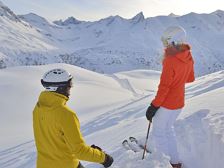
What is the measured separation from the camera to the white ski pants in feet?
19.3

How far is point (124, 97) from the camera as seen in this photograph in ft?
96.6

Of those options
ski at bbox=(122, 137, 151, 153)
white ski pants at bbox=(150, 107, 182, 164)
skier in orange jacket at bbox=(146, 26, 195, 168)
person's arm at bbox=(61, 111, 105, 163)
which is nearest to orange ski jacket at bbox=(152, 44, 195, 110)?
skier in orange jacket at bbox=(146, 26, 195, 168)

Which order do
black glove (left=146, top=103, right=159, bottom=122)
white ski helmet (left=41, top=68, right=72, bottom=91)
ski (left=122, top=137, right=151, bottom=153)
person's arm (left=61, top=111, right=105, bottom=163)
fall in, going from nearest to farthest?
person's arm (left=61, top=111, right=105, bottom=163) → white ski helmet (left=41, top=68, right=72, bottom=91) → black glove (left=146, top=103, right=159, bottom=122) → ski (left=122, top=137, right=151, bottom=153)

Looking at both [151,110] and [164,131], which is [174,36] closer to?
[151,110]

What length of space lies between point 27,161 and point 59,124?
299 inches

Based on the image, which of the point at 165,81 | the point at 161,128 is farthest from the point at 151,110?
the point at 165,81

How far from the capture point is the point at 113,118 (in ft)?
50.7

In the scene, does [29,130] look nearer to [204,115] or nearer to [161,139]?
[204,115]

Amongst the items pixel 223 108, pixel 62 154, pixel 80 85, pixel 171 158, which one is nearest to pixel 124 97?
pixel 80 85

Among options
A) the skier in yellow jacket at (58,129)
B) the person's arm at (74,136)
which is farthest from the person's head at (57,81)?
the person's arm at (74,136)

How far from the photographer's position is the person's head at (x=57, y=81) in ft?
13.1

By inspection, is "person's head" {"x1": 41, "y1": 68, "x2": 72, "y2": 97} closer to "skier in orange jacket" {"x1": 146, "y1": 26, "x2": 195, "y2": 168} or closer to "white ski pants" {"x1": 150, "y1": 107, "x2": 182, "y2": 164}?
"skier in orange jacket" {"x1": 146, "y1": 26, "x2": 195, "y2": 168}

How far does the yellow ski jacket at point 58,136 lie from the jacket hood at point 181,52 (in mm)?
2041

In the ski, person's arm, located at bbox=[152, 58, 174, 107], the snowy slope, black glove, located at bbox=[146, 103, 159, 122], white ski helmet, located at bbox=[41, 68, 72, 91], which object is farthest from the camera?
the ski
